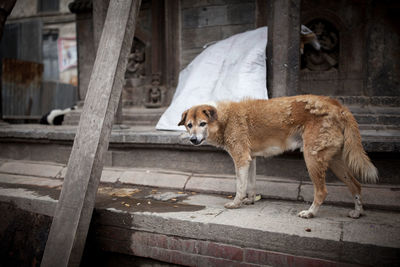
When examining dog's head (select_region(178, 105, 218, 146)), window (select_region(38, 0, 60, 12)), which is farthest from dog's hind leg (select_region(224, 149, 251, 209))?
window (select_region(38, 0, 60, 12))

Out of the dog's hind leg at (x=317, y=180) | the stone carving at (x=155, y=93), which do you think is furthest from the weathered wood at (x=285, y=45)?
the stone carving at (x=155, y=93)

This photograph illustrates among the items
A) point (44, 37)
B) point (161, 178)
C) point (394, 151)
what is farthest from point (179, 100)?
point (44, 37)

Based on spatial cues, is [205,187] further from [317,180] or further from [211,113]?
[317,180]

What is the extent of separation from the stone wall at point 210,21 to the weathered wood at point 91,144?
4.06 metres

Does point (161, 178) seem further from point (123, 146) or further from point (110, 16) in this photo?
point (110, 16)

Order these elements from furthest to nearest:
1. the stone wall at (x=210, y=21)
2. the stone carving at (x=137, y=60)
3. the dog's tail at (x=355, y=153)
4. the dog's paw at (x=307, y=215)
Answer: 1. the stone carving at (x=137, y=60)
2. the stone wall at (x=210, y=21)
3. the dog's paw at (x=307, y=215)
4. the dog's tail at (x=355, y=153)

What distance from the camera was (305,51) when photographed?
6.32m

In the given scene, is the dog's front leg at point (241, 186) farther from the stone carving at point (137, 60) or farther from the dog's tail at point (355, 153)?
the stone carving at point (137, 60)

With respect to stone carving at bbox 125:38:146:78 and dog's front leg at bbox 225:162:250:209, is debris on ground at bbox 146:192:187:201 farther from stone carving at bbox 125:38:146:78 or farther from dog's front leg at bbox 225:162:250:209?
stone carving at bbox 125:38:146:78

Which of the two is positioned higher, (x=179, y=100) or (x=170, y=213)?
(x=179, y=100)

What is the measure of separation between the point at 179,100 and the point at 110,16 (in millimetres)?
2332

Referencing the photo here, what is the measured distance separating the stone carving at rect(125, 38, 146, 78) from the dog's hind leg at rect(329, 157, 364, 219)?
6.03 meters

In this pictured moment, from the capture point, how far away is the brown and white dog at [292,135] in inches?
111

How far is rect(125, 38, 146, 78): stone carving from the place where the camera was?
7965 millimetres
